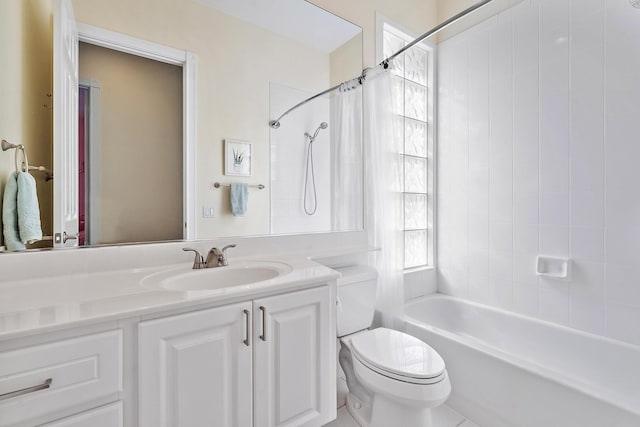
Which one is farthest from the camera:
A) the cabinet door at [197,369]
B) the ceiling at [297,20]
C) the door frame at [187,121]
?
the ceiling at [297,20]

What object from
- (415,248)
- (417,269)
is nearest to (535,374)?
(417,269)

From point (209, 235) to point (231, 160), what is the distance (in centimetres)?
38

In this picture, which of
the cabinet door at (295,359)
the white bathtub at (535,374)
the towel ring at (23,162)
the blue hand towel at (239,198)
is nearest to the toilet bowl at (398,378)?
the cabinet door at (295,359)

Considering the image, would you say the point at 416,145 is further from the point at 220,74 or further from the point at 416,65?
the point at 220,74

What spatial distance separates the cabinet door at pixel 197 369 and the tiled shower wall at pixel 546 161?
6.13 ft

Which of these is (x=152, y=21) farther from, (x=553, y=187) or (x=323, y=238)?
(x=553, y=187)

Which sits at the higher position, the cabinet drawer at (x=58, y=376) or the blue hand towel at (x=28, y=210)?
the blue hand towel at (x=28, y=210)

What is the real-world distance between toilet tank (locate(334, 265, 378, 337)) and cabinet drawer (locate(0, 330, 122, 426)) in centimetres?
101

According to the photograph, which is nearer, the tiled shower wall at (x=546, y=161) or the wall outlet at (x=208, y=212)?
the wall outlet at (x=208, y=212)

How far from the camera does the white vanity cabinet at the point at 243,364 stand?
0.83m

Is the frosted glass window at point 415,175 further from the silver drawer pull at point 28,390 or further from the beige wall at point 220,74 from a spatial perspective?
the silver drawer pull at point 28,390

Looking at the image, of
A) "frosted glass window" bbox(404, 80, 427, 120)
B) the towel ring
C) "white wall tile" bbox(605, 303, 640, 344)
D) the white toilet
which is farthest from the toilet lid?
"frosted glass window" bbox(404, 80, 427, 120)

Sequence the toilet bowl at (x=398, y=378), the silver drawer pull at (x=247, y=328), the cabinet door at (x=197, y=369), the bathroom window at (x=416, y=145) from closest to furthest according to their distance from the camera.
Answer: the cabinet door at (x=197, y=369), the silver drawer pull at (x=247, y=328), the toilet bowl at (x=398, y=378), the bathroom window at (x=416, y=145)

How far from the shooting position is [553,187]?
1.82m
